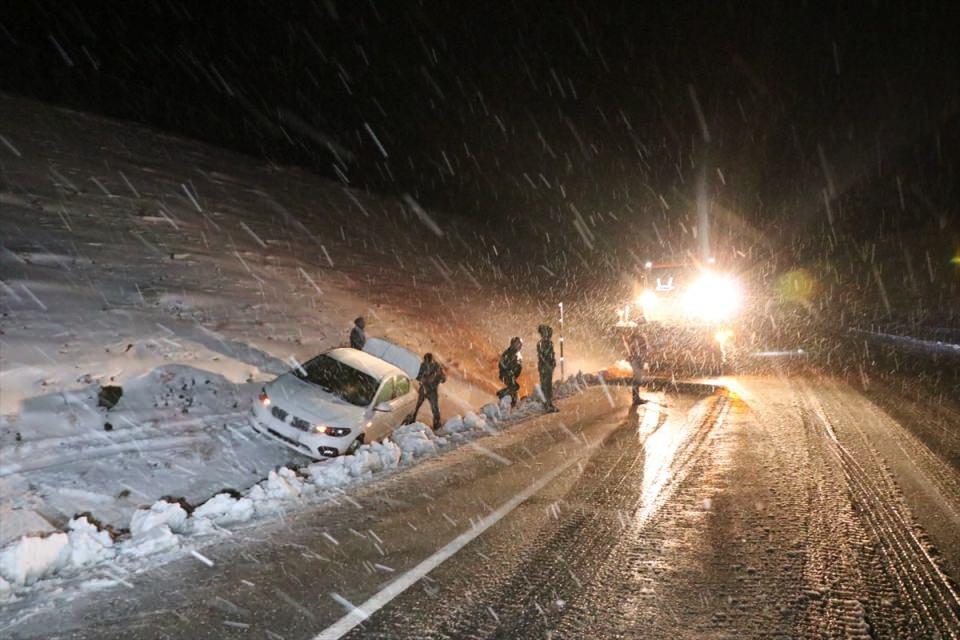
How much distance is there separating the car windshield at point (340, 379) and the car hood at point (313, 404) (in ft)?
0.54

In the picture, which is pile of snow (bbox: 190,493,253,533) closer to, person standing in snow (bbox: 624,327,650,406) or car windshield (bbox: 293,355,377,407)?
car windshield (bbox: 293,355,377,407)

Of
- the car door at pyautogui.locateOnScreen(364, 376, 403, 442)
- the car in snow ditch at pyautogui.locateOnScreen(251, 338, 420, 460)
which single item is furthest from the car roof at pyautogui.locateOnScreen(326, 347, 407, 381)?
the car door at pyautogui.locateOnScreen(364, 376, 403, 442)

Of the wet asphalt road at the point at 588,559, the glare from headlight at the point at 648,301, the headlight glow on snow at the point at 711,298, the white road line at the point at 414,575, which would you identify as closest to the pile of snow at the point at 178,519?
the wet asphalt road at the point at 588,559

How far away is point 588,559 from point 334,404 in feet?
18.0

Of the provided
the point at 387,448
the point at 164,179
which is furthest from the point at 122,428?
the point at 164,179

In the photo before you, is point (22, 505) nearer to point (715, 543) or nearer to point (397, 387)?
point (397, 387)

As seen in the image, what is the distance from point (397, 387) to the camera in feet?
34.7

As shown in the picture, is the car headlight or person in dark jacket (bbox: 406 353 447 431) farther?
person in dark jacket (bbox: 406 353 447 431)

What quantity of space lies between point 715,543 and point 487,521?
1.92 m

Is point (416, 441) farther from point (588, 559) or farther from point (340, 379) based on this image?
point (588, 559)

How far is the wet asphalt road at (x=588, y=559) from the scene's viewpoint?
3.75 m

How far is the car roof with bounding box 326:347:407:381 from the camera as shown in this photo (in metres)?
10.3

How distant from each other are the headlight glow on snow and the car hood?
41.3 ft

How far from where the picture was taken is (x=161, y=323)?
12.7m
